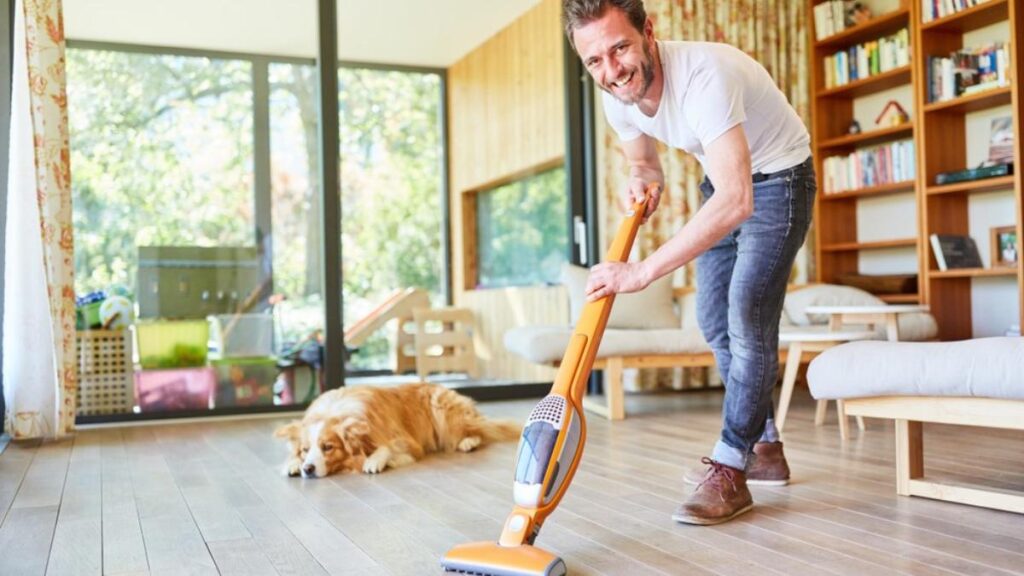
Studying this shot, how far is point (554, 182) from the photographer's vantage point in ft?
17.3

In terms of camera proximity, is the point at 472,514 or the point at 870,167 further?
the point at 870,167

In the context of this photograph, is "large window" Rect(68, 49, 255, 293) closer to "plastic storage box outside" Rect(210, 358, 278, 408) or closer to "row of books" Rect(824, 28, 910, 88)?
"plastic storage box outside" Rect(210, 358, 278, 408)

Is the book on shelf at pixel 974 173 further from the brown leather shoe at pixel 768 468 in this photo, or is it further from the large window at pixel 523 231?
the brown leather shoe at pixel 768 468

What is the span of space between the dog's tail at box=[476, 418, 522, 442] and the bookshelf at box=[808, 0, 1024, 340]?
2462 millimetres

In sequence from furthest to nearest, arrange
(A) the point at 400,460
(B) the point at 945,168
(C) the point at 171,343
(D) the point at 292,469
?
(B) the point at 945,168
(C) the point at 171,343
(A) the point at 400,460
(D) the point at 292,469

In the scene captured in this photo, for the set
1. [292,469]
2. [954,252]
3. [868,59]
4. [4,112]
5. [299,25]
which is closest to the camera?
[292,469]

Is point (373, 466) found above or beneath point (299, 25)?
beneath

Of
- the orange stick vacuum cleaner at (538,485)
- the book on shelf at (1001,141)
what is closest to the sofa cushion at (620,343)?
the book on shelf at (1001,141)

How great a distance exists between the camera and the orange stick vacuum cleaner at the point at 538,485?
157cm

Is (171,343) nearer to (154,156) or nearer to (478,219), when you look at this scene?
(154,156)

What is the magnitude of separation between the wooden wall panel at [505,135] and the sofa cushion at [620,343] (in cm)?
90

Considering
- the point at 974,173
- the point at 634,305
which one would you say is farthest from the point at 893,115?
the point at 634,305

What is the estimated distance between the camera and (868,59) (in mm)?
5121

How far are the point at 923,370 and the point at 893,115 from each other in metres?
3.45
